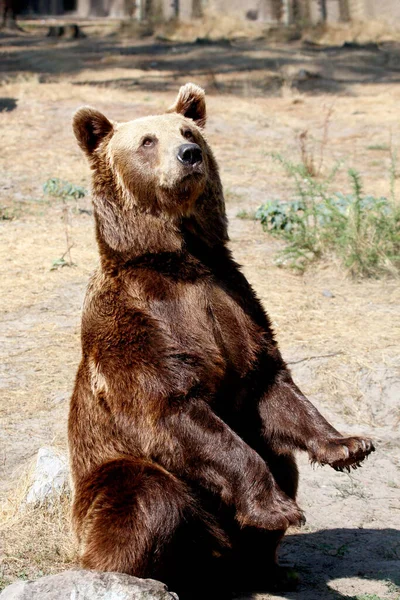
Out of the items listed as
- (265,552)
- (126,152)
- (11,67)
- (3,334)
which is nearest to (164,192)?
(126,152)

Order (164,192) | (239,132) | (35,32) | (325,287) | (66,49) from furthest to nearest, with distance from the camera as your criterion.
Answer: (35,32) < (66,49) < (239,132) < (325,287) < (164,192)

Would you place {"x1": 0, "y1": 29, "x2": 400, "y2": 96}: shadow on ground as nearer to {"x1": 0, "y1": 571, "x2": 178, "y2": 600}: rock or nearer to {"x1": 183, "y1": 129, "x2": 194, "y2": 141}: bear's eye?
{"x1": 183, "y1": 129, "x2": 194, "y2": 141}: bear's eye

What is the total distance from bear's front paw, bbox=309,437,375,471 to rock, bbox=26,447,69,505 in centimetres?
177

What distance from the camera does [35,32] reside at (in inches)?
1242

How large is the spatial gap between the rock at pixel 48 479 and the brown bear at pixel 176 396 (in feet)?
2.96

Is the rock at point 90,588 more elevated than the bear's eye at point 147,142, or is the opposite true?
the bear's eye at point 147,142

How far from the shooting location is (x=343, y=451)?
4836mm

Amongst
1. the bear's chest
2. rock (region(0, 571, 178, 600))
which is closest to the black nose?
the bear's chest

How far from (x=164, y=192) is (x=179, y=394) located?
3.54 feet

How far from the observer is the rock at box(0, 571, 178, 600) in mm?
4012

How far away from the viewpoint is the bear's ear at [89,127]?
509cm

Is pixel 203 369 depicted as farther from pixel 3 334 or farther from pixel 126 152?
pixel 3 334

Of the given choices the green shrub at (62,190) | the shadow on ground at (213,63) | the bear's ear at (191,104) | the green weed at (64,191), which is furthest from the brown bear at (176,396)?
the shadow on ground at (213,63)

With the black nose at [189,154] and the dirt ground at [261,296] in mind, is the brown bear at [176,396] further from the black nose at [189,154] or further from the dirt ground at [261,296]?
the dirt ground at [261,296]
